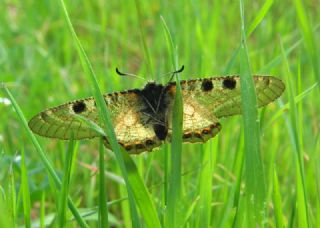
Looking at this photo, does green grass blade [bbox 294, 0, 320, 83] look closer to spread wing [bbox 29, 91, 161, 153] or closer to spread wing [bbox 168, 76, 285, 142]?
spread wing [bbox 168, 76, 285, 142]

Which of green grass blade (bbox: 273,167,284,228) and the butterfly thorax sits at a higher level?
the butterfly thorax

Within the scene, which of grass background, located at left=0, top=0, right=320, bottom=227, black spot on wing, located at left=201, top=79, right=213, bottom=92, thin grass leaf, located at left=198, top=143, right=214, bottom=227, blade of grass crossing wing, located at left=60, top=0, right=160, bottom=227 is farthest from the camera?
black spot on wing, located at left=201, top=79, right=213, bottom=92

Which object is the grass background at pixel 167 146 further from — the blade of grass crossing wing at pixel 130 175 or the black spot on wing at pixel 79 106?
the black spot on wing at pixel 79 106

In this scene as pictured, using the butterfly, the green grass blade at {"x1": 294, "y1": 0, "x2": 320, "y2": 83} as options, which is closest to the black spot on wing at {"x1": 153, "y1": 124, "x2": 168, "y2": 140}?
the butterfly

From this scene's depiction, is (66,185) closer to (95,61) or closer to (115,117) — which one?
(115,117)

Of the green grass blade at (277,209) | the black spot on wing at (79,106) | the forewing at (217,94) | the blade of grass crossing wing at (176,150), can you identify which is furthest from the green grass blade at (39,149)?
the forewing at (217,94)

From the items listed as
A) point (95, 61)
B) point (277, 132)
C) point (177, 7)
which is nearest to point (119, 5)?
point (177, 7)
